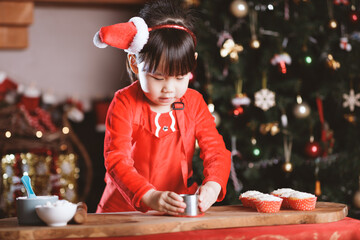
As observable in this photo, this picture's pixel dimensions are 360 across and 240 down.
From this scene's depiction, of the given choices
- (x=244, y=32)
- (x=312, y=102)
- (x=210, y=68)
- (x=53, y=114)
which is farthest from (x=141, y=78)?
(x=53, y=114)

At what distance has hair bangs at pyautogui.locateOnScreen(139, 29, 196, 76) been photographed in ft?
4.79

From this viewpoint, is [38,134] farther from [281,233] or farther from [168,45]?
[281,233]

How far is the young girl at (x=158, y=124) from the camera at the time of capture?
1431mm

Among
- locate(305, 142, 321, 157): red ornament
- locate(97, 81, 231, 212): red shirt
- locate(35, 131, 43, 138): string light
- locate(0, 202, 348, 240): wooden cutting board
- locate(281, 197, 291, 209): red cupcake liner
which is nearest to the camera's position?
locate(0, 202, 348, 240): wooden cutting board

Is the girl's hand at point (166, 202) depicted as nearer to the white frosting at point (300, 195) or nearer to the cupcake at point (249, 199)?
the cupcake at point (249, 199)

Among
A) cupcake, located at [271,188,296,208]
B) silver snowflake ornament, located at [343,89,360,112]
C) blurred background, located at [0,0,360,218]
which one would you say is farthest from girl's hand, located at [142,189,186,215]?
silver snowflake ornament, located at [343,89,360,112]

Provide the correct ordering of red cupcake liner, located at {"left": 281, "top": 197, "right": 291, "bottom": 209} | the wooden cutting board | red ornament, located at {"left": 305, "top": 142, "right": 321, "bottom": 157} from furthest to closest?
red ornament, located at {"left": 305, "top": 142, "right": 321, "bottom": 157}
red cupcake liner, located at {"left": 281, "top": 197, "right": 291, "bottom": 209}
the wooden cutting board

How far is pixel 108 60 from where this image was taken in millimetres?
4324

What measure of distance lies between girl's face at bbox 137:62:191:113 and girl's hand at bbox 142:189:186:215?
1.04ft

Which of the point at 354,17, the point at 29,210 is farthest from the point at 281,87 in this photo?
the point at 29,210

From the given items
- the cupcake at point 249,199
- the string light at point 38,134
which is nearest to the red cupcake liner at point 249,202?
the cupcake at point 249,199

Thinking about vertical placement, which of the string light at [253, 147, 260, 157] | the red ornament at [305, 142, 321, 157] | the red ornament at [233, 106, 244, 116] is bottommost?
the string light at [253, 147, 260, 157]

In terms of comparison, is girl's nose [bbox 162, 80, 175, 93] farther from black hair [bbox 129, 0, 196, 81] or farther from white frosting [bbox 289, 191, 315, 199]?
white frosting [bbox 289, 191, 315, 199]

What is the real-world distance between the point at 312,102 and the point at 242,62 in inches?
22.6
